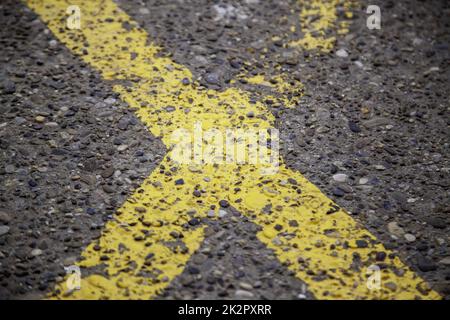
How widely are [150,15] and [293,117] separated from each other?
1.20m

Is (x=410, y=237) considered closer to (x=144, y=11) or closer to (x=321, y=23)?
(x=321, y=23)

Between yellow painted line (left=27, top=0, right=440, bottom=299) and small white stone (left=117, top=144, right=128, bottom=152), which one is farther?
small white stone (left=117, top=144, right=128, bottom=152)

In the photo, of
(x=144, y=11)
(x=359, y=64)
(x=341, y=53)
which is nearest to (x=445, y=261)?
(x=359, y=64)

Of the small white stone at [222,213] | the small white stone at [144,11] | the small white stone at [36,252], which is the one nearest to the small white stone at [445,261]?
the small white stone at [222,213]

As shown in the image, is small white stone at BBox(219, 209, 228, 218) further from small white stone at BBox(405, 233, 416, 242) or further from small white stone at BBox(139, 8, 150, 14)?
small white stone at BBox(139, 8, 150, 14)

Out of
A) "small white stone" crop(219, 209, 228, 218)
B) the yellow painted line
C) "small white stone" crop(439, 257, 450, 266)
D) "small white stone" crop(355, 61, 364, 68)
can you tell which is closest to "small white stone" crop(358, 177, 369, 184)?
the yellow painted line

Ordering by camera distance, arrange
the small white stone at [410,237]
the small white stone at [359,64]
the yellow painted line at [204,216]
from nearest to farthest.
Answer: the yellow painted line at [204,216] → the small white stone at [410,237] → the small white stone at [359,64]

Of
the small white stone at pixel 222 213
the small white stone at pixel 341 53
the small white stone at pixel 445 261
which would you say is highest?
the small white stone at pixel 341 53

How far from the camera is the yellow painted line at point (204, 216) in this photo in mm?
1822

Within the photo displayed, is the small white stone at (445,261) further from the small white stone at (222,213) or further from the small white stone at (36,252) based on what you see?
the small white stone at (36,252)

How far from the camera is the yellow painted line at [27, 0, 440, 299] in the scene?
182 centimetres

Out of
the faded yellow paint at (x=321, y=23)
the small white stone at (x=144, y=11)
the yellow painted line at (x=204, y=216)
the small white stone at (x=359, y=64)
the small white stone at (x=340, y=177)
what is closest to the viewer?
the yellow painted line at (x=204, y=216)

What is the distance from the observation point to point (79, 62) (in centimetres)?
266
